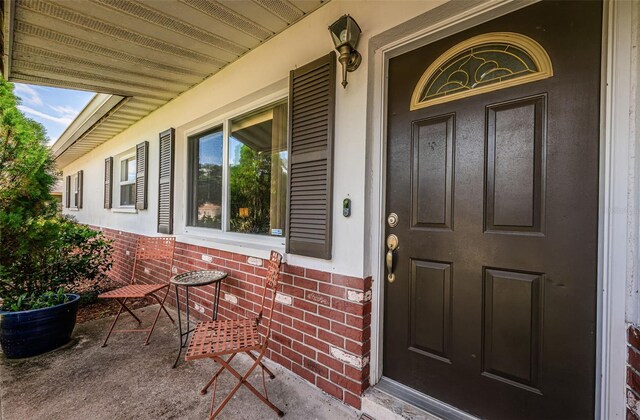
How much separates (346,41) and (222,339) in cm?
195

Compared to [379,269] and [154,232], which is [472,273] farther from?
[154,232]

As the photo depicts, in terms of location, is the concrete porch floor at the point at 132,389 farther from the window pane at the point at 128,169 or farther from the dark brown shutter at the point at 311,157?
the window pane at the point at 128,169

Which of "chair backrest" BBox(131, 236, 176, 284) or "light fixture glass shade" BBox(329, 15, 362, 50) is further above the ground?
"light fixture glass shade" BBox(329, 15, 362, 50)

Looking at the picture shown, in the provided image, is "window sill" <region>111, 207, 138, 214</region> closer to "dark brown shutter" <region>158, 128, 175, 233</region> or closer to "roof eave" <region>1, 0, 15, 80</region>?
"dark brown shutter" <region>158, 128, 175, 233</region>

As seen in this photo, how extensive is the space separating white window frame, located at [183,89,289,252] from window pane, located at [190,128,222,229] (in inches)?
2.8

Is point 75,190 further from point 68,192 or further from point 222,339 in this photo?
point 222,339

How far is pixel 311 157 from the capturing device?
6.07ft

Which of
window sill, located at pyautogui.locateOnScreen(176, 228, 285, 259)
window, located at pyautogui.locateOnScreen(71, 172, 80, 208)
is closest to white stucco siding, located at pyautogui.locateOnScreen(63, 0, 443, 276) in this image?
window sill, located at pyautogui.locateOnScreen(176, 228, 285, 259)

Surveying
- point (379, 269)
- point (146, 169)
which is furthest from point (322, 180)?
point (146, 169)

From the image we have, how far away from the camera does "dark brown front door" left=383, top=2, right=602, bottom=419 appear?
1137 mm

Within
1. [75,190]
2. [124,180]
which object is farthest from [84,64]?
[75,190]

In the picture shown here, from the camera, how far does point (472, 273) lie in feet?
4.55

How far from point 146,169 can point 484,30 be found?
14.2 ft

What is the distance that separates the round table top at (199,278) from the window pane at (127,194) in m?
3.18
